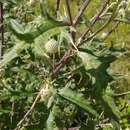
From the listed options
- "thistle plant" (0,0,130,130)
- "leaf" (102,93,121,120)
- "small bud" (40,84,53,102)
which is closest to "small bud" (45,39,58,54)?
"thistle plant" (0,0,130,130)

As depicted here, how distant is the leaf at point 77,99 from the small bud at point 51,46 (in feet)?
0.69

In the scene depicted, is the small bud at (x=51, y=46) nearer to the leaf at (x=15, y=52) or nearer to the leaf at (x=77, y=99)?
the leaf at (x=15, y=52)

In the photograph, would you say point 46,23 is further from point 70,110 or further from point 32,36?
point 70,110

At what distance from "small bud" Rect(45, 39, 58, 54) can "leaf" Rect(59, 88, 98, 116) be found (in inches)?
8.3

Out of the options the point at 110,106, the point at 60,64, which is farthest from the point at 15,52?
the point at 110,106

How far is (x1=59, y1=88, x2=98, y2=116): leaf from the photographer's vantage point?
179cm

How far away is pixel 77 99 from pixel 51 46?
251 millimetres

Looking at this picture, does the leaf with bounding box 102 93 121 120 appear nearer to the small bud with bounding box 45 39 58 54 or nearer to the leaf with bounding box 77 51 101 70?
the leaf with bounding box 77 51 101 70

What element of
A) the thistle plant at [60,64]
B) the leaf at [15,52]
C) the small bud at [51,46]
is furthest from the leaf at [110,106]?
the leaf at [15,52]

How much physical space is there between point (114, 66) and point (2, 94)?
361 cm

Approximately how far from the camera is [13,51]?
5.43ft

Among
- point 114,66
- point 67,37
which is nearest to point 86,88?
point 67,37

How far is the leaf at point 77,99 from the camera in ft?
5.87

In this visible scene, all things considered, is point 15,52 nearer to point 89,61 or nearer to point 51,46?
point 51,46
